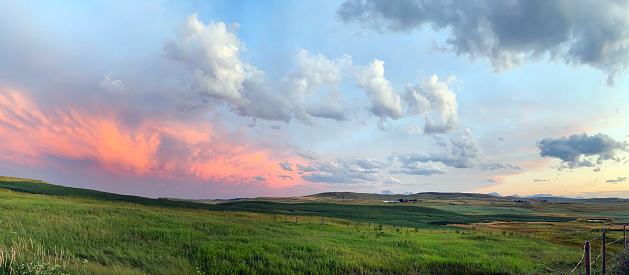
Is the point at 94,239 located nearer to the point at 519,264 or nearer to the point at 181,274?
the point at 181,274

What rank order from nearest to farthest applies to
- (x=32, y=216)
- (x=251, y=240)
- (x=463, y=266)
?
1. (x=463, y=266)
2. (x=251, y=240)
3. (x=32, y=216)

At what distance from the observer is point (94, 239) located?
20.8 meters

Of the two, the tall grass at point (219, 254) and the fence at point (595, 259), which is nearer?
the fence at point (595, 259)

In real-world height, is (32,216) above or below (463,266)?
above

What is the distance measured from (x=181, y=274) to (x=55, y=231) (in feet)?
46.2

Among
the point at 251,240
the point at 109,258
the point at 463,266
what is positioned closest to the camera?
the point at 109,258

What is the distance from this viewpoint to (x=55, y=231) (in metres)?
22.2

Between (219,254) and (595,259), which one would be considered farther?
(595,259)

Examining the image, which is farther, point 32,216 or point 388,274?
point 32,216

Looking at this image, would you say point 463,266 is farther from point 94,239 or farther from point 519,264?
point 94,239

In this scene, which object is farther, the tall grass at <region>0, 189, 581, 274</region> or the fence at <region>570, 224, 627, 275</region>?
the tall grass at <region>0, 189, 581, 274</region>

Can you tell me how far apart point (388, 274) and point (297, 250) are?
21.8 ft

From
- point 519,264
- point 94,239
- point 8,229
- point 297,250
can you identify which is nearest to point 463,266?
point 519,264

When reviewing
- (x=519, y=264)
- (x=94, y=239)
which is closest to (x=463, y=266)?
(x=519, y=264)
